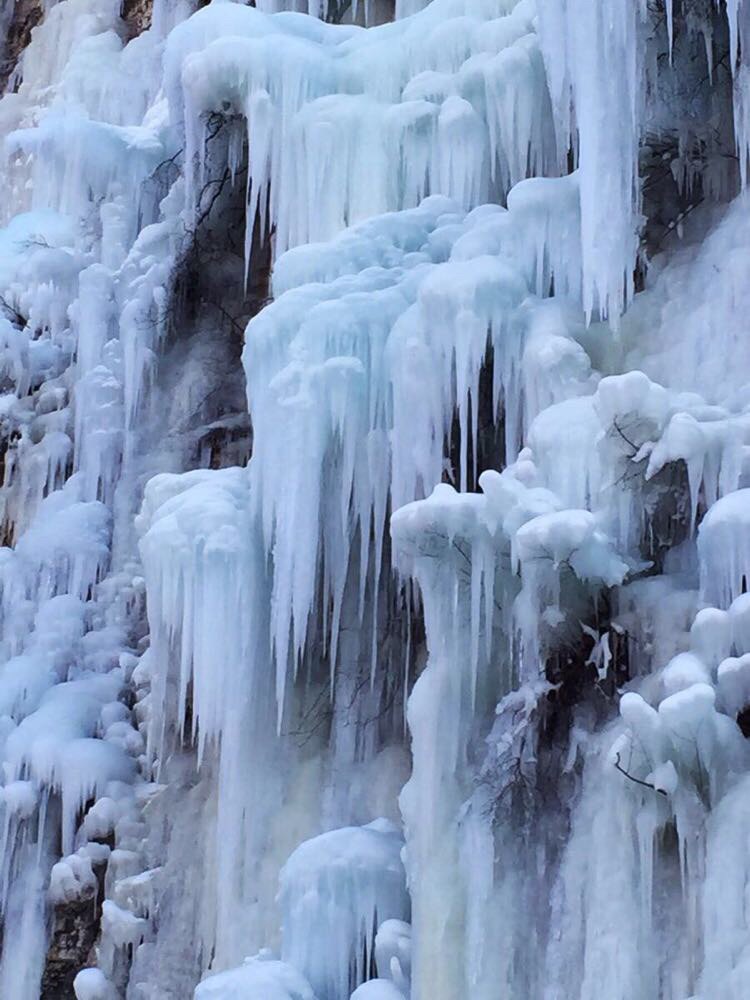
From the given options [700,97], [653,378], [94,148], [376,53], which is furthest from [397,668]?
[94,148]

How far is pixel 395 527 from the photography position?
602 centimetres

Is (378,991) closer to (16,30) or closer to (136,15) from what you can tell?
(136,15)

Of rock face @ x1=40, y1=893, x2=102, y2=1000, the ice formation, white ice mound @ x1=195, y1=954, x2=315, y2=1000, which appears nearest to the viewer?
the ice formation

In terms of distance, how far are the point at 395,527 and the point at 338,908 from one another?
1690mm

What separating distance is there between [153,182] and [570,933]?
279 inches

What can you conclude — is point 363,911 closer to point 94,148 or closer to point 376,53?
point 376,53

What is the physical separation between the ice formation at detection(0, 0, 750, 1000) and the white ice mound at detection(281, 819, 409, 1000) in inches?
0.6

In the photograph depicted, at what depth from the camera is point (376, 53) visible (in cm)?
914

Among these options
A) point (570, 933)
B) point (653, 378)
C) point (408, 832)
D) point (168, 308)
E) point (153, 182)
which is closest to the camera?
point (570, 933)

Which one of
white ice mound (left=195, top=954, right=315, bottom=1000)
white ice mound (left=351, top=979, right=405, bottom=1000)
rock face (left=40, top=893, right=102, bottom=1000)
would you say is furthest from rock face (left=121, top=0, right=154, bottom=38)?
white ice mound (left=351, top=979, right=405, bottom=1000)

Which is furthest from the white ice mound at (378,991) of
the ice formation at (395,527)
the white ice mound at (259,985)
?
the white ice mound at (259,985)

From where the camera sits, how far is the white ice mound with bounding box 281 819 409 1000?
6500mm

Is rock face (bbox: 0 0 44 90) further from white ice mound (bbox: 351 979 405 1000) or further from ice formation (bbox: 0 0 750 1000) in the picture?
white ice mound (bbox: 351 979 405 1000)

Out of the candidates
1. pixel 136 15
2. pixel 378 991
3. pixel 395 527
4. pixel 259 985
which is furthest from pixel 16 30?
pixel 378 991
